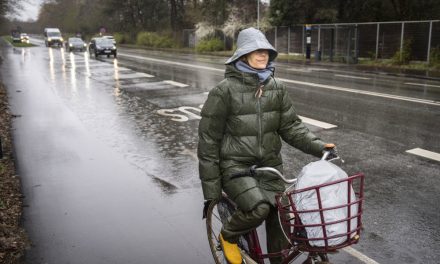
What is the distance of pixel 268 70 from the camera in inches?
127

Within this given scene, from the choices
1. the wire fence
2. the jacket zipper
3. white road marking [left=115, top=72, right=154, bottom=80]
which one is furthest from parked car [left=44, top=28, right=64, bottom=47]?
the jacket zipper

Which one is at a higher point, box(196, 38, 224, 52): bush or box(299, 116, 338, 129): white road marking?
box(196, 38, 224, 52): bush

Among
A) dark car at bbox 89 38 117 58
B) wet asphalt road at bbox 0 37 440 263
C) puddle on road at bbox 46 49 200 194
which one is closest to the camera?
wet asphalt road at bbox 0 37 440 263

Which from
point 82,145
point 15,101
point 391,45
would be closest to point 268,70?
point 82,145

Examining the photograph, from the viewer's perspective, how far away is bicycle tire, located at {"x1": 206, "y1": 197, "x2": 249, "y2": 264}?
3.50 metres

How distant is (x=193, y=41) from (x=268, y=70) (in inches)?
1875

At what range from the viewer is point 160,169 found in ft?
22.7

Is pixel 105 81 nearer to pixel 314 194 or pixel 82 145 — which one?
pixel 82 145

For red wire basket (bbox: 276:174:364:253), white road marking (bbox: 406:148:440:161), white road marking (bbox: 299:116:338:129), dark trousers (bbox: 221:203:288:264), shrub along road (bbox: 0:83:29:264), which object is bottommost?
shrub along road (bbox: 0:83:29:264)

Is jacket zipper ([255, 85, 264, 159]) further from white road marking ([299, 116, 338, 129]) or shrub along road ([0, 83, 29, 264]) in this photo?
white road marking ([299, 116, 338, 129])

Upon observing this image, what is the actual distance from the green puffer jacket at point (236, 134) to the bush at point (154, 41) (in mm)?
50263

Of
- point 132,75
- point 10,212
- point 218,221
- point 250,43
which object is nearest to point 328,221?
point 250,43

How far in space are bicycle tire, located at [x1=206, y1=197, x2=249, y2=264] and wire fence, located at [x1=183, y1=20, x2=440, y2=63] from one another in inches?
909

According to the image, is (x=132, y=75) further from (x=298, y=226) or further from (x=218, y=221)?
(x=298, y=226)
